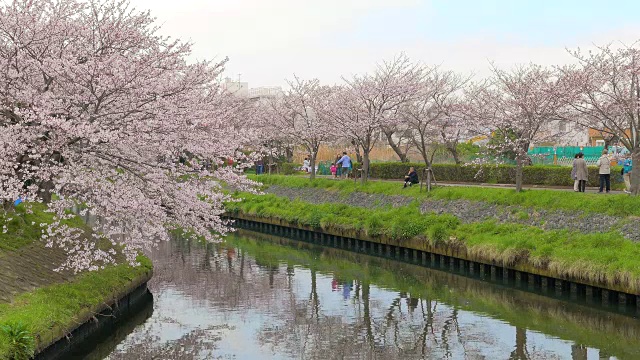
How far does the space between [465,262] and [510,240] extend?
2419mm

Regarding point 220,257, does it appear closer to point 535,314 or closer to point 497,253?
point 497,253

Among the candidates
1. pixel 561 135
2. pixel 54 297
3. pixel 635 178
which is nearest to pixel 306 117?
pixel 561 135

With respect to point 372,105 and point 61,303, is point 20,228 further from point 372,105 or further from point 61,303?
point 372,105

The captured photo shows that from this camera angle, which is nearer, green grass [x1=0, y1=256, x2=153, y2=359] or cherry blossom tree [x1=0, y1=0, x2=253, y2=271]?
green grass [x1=0, y1=256, x2=153, y2=359]

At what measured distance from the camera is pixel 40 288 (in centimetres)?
1445

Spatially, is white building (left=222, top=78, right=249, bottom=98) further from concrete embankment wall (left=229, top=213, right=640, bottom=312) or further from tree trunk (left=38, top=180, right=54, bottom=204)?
tree trunk (left=38, top=180, right=54, bottom=204)

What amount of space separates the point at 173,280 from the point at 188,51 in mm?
8713

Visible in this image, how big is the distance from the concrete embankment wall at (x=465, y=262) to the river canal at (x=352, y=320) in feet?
2.04

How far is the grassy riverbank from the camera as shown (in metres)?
12.3

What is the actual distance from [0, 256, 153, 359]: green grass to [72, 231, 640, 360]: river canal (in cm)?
90

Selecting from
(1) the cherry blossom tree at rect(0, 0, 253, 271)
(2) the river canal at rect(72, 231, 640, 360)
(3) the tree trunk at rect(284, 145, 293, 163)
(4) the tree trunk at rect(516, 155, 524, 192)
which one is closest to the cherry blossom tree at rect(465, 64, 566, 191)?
(4) the tree trunk at rect(516, 155, 524, 192)

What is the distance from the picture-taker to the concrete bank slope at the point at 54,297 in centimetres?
1255

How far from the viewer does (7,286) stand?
45.1 feet

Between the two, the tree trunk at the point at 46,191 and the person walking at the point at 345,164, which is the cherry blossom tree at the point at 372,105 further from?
the tree trunk at the point at 46,191
